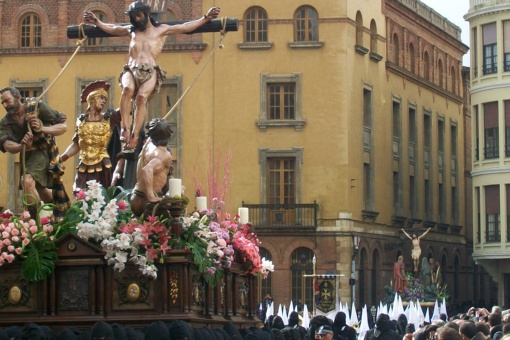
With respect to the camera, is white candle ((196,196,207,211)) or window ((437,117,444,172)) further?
window ((437,117,444,172))

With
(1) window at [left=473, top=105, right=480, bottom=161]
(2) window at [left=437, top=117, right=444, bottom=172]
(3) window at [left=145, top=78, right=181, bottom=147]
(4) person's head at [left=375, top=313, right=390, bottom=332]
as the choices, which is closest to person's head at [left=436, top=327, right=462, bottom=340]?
(4) person's head at [left=375, top=313, right=390, bottom=332]

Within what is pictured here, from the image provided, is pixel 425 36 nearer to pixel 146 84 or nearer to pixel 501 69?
pixel 501 69

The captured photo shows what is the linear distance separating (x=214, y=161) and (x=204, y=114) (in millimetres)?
1917

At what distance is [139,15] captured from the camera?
70.5 feet

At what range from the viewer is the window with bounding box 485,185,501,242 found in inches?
2483

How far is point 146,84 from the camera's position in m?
21.6

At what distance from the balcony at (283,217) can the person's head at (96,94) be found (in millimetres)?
37372

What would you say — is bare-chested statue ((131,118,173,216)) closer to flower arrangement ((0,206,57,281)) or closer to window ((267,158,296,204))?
flower arrangement ((0,206,57,281))

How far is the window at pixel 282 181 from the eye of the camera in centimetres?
6059

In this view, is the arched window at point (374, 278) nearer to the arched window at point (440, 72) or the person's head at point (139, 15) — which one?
the arched window at point (440, 72)

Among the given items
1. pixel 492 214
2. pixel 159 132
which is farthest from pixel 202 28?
pixel 492 214

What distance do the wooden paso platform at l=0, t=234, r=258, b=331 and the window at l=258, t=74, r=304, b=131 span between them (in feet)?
137

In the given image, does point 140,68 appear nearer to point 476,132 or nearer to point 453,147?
point 476,132

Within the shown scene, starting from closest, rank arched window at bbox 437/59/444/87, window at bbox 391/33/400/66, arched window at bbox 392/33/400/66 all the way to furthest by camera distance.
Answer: window at bbox 391/33/400/66 < arched window at bbox 392/33/400/66 < arched window at bbox 437/59/444/87
